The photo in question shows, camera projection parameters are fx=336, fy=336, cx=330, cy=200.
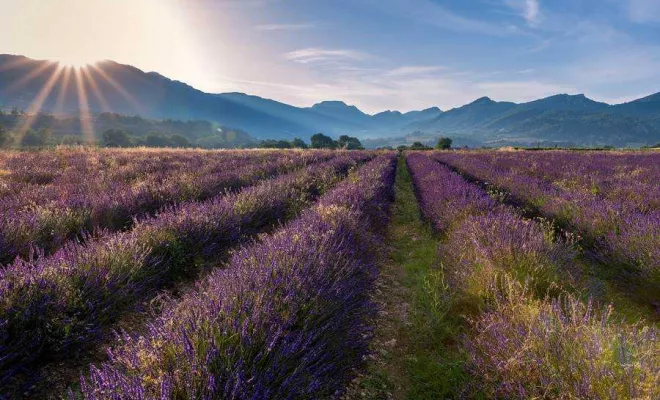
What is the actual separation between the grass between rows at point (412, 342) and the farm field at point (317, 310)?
0.02m

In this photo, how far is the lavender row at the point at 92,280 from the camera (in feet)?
7.39

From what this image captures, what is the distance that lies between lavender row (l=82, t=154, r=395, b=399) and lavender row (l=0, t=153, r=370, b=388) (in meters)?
0.64

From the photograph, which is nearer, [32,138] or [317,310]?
[317,310]

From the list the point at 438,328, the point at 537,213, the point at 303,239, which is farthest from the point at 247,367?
the point at 537,213

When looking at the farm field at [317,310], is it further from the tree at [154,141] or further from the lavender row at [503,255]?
the tree at [154,141]

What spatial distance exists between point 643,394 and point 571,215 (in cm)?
546

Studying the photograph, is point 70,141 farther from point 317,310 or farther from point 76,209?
point 317,310

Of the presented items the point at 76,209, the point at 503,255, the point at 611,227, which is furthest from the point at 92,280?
the point at 611,227

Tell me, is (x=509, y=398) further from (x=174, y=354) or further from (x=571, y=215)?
(x=571, y=215)

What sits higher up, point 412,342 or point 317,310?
point 317,310

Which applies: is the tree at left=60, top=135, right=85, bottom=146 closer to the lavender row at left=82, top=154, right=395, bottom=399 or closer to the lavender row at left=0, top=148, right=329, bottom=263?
the lavender row at left=0, top=148, right=329, bottom=263

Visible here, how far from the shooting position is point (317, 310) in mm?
2262

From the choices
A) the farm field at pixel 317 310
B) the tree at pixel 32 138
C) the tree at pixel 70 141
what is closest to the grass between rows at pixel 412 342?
the farm field at pixel 317 310

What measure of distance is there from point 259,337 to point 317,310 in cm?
51
